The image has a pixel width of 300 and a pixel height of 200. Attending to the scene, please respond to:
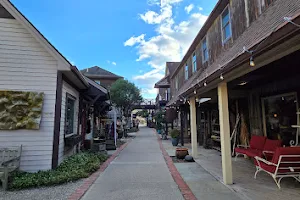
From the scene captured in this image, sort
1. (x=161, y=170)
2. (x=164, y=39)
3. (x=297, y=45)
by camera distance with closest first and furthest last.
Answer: (x=297, y=45)
(x=161, y=170)
(x=164, y=39)

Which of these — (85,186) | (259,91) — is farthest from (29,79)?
(259,91)

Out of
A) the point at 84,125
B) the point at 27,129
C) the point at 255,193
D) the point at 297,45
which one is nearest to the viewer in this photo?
the point at 297,45

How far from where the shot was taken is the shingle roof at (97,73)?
29.1 m

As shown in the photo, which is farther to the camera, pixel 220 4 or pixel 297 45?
pixel 220 4

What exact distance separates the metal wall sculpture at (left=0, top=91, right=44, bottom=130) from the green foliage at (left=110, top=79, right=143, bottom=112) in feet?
44.4

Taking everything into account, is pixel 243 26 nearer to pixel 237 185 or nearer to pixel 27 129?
pixel 237 185

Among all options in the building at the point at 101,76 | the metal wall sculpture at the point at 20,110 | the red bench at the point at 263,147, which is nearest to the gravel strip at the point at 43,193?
the metal wall sculpture at the point at 20,110

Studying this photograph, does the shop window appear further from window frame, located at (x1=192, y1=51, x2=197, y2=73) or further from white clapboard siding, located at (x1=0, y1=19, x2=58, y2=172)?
white clapboard siding, located at (x1=0, y1=19, x2=58, y2=172)

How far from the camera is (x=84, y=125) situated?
29.8ft

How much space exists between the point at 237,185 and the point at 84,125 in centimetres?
713

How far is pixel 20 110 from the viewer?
4.98 meters

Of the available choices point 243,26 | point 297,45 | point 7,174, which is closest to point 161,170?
point 7,174

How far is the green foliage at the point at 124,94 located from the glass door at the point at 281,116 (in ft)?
46.3

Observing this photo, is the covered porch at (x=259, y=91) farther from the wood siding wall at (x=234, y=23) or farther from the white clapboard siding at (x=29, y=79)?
the white clapboard siding at (x=29, y=79)
